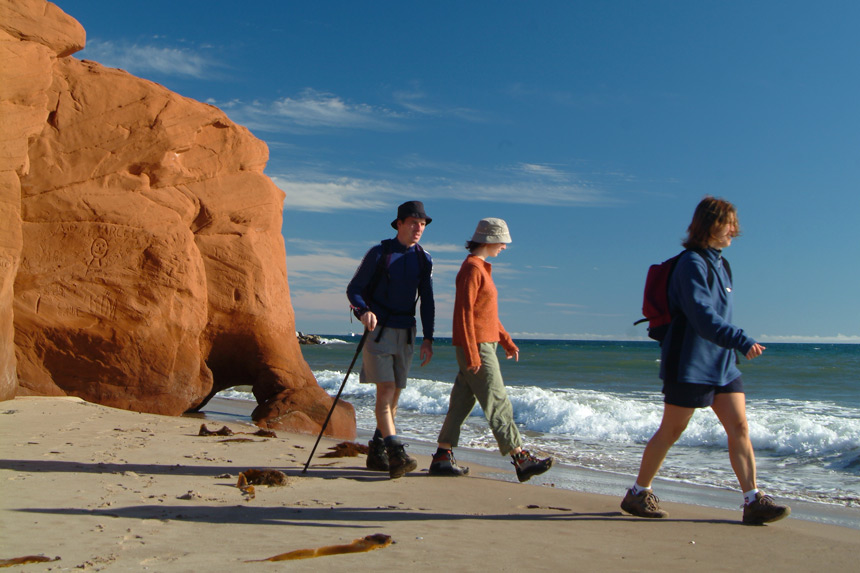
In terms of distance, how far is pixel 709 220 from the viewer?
420 cm

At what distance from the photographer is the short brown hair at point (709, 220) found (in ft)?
13.7

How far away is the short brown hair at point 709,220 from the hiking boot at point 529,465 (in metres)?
1.75

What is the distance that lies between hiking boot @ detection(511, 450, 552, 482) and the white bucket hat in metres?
1.51

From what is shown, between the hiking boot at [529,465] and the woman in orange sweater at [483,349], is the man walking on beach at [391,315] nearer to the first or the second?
the woman in orange sweater at [483,349]

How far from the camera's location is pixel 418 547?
11.1 ft

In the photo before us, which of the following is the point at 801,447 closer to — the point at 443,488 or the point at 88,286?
the point at 443,488

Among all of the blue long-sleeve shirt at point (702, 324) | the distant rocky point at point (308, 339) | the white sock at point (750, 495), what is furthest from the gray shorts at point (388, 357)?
the distant rocky point at point (308, 339)

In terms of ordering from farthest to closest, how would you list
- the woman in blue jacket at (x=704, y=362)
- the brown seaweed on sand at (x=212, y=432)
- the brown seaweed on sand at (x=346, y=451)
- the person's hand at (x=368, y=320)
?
the brown seaweed on sand at (x=212, y=432) → the brown seaweed on sand at (x=346, y=451) → the person's hand at (x=368, y=320) → the woman in blue jacket at (x=704, y=362)

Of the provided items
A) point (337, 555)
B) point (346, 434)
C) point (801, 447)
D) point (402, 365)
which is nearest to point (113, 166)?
point (346, 434)

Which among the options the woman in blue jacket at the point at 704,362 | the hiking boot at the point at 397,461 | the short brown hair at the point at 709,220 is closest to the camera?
the woman in blue jacket at the point at 704,362

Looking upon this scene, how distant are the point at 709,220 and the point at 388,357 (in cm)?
240

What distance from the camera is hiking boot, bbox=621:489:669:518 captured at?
13.8 ft

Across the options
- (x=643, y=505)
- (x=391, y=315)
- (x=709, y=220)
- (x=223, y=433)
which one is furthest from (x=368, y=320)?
(x=223, y=433)

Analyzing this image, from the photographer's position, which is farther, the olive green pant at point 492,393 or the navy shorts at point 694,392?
the olive green pant at point 492,393
